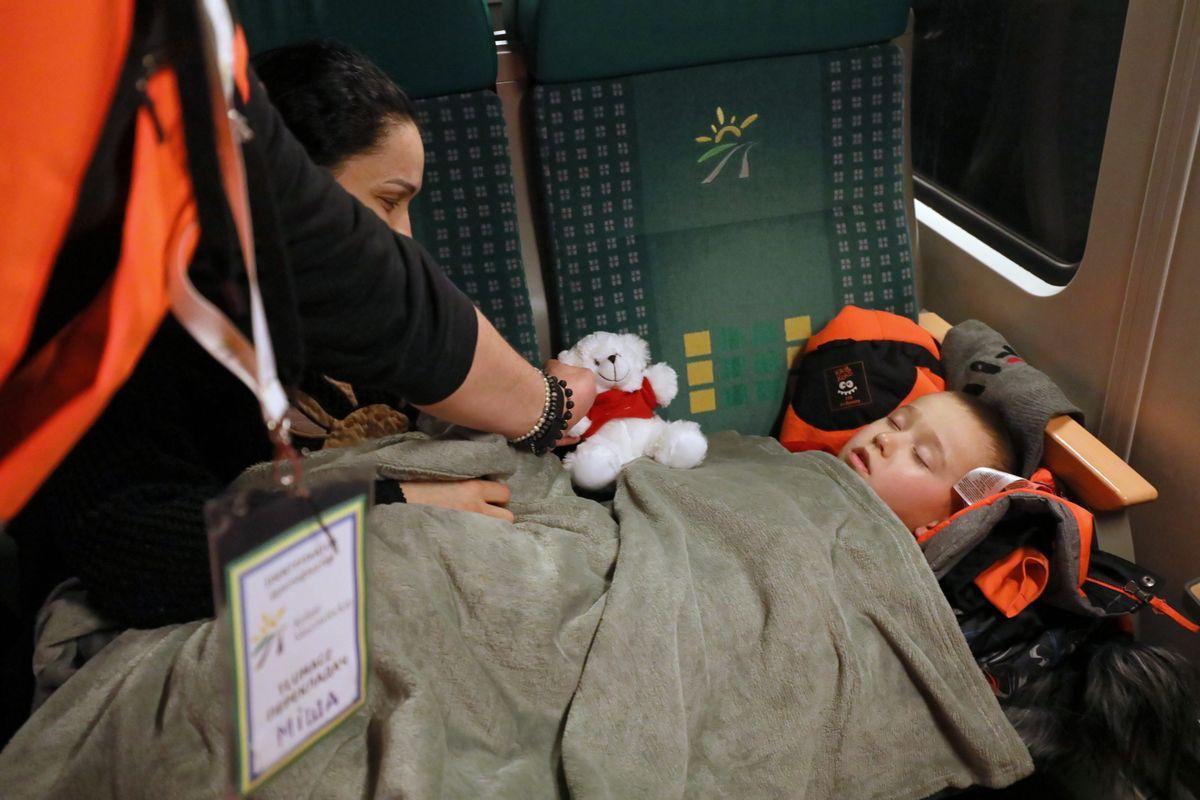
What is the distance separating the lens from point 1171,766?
1461 millimetres

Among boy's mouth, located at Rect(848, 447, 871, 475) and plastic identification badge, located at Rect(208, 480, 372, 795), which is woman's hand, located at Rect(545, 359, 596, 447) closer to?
boy's mouth, located at Rect(848, 447, 871, 475)

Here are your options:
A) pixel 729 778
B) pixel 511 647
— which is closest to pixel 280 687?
pixel 511 647

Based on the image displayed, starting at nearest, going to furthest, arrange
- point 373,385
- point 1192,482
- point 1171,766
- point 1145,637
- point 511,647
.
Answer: point 373,385 → point 511,647 → point 1171,766 → point 1192,482 → point 1145,637

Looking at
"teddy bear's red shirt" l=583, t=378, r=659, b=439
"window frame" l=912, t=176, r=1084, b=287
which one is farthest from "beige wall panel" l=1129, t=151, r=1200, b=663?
"teddy bear's red shirt" l=583, t=378, r=659, b=439

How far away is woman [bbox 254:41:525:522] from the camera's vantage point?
1351mm

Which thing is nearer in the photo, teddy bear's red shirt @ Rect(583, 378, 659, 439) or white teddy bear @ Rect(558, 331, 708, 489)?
white teddy bear @ Rect(558, 331, 708, 489)

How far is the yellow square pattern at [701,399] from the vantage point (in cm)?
218

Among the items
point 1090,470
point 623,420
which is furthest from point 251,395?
point 1090,470

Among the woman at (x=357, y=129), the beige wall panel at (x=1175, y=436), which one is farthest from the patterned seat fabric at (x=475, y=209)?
the beige wall panel at (x=1175, y=436)

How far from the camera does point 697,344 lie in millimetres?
2162

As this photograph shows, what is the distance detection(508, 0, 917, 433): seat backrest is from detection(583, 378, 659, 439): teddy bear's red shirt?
20 cm

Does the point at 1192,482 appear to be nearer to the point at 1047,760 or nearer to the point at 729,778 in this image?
the point at 1047,760

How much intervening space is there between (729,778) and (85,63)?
47.0 inches

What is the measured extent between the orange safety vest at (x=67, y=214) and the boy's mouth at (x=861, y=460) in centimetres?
143
